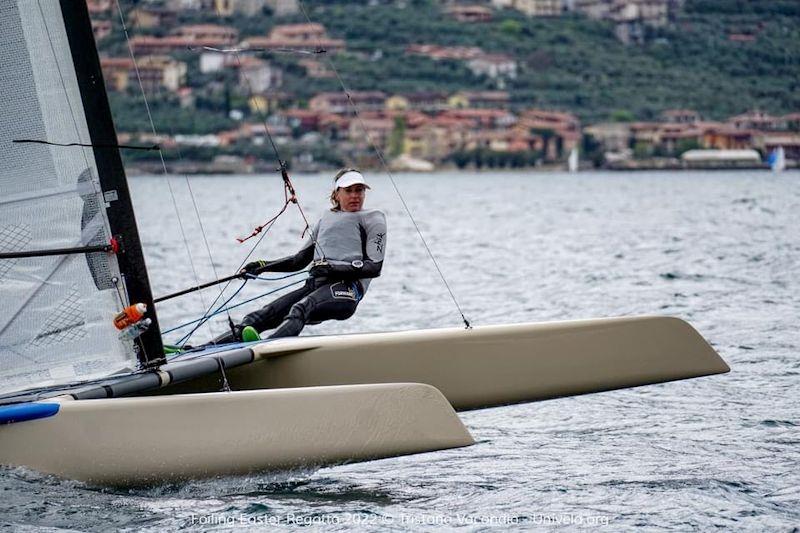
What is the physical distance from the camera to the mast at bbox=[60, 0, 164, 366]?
5.25 metres

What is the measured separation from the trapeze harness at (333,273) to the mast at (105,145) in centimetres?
79

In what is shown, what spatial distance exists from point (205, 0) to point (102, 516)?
78.3 meters

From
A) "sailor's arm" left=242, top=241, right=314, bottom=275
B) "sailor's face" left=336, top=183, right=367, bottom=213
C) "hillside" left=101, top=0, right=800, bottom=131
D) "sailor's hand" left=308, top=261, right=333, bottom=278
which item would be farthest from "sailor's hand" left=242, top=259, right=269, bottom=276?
"hillside" left=101, top=0, right=800, bottom=131

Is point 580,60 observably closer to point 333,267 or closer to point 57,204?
point 333,267

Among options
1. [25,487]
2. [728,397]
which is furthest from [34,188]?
[728,397]

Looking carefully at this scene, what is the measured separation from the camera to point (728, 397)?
6840 millimetres

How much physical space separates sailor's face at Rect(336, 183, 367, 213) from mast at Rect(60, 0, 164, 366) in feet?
3.55

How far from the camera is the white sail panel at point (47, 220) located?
5219 mm

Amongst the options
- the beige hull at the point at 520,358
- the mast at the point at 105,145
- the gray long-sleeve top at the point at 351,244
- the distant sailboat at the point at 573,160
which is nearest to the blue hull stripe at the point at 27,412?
the mast at the point at 105,145

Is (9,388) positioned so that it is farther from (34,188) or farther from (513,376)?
(513,376)

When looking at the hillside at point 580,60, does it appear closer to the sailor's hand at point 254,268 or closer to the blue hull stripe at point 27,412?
the sailor's hand at point 254,268

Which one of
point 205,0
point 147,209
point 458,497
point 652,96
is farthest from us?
point 652,96

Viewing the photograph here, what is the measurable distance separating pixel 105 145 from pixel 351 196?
1.22 metres

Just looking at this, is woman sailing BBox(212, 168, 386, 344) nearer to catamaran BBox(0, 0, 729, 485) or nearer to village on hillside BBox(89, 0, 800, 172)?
catamaran BBox(0, 0, 729, 485)
